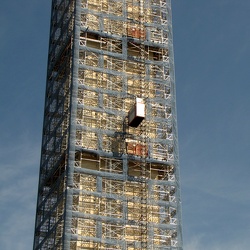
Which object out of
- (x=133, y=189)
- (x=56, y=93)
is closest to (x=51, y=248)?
(x=133, y=189)

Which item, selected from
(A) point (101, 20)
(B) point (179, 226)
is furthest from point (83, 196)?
(A) point (101, 20)

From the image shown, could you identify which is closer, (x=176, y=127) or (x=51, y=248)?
(x=51, y=248)

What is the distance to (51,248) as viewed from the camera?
4065 inches

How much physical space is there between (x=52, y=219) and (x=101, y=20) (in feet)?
106

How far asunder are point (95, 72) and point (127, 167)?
15757 mm

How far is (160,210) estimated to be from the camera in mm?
105312

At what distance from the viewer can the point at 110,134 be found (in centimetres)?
10725

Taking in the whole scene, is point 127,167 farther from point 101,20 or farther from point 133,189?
point 101,20

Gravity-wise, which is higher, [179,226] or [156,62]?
[156,62]

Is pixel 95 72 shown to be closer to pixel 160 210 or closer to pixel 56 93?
pixel 56 93

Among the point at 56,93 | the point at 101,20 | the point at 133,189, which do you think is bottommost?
the point at 133,189

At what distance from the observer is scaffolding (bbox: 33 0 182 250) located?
101062 millimetres

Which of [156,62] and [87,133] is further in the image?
[156,62]

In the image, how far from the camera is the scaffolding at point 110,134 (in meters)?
101
